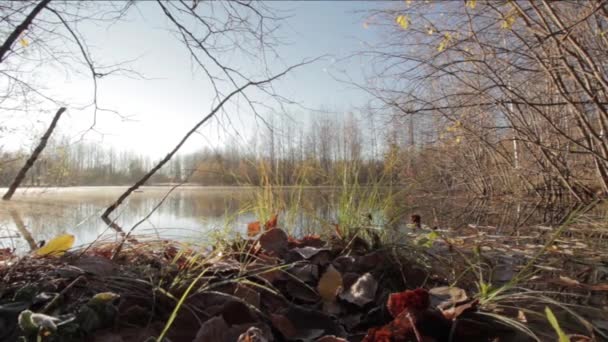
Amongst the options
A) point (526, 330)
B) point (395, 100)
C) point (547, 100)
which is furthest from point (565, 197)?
point (526, 330)

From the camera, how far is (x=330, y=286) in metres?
0.91

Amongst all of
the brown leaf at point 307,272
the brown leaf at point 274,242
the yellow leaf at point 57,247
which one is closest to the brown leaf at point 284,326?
the brown leaf at point 307,272

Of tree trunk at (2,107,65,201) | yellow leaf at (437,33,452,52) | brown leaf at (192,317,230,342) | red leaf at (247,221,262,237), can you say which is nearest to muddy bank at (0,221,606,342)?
brown leaf at (192,317,230,342)

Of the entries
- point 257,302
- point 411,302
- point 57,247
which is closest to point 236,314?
point 257,302

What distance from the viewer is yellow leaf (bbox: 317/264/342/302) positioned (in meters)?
0.90

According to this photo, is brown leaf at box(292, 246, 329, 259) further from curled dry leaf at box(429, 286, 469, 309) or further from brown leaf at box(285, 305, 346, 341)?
curled dry leaf at box(429, 286, 469, 309)

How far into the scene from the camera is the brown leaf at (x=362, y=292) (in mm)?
834

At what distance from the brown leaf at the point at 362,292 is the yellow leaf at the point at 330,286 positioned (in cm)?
3

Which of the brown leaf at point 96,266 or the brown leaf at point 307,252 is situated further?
the brown leaf at point 307,252

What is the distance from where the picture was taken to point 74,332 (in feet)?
1.94

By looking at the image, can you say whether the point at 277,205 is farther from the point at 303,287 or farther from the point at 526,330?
the point at 526,330

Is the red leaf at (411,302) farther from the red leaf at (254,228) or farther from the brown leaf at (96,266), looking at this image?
the red leaf at (254,228)

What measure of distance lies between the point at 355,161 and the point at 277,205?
548 millimetres

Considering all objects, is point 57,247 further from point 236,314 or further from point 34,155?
point 34,155
